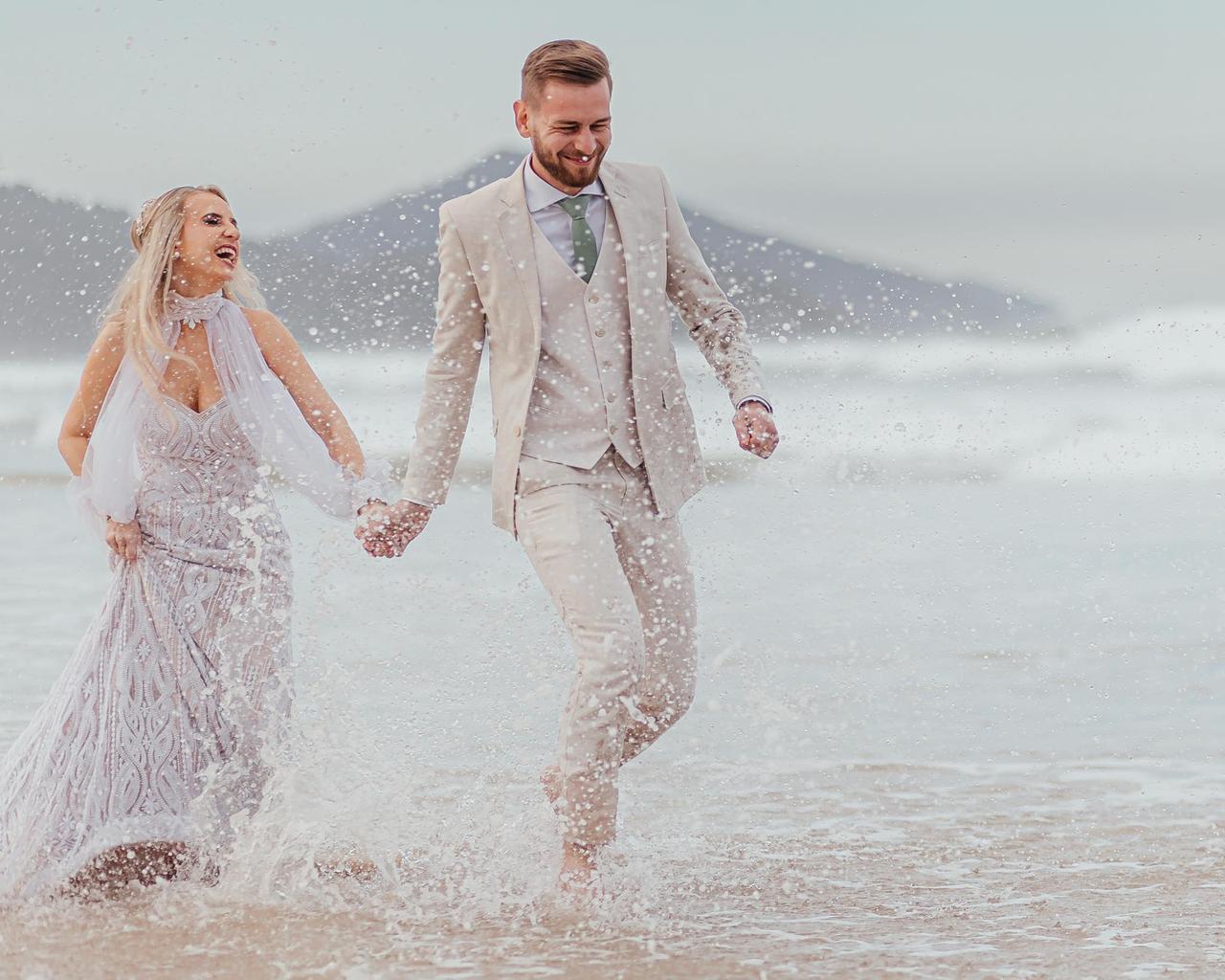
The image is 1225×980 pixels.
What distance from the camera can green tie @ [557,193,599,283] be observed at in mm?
3918

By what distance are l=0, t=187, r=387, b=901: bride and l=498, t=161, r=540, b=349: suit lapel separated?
0.80 meters

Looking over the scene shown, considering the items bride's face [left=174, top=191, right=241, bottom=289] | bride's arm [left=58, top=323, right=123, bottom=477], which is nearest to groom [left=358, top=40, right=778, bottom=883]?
bride's face [left=174, top=191, right=241, bottom=289]

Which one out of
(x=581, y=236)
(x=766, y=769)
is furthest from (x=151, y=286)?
(x=766, y=769)

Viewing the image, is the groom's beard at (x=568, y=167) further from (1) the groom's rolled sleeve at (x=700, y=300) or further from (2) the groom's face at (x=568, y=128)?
(1) the groom's rolled sleeve at (x=700, y=300)

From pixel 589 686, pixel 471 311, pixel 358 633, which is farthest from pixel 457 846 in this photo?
pixel 358 633

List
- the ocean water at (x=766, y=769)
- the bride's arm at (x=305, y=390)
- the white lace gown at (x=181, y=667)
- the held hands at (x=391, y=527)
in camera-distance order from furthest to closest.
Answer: the bride's arm at (x=305, y=390) < the white lace gown at (x=181, y=667) < the held hands at (x=391, y=527) < the ocean water at (x=766, y=769)

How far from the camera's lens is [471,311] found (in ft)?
13.0

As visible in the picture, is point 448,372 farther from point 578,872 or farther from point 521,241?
point 578,872

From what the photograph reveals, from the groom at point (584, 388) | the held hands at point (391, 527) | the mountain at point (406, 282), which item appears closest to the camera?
the groom at point (584, 388)

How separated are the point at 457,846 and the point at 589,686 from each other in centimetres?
100

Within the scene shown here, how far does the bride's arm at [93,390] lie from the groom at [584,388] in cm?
91

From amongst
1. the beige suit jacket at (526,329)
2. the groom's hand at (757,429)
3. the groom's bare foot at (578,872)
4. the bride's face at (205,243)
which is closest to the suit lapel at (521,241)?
the beige suit jacket at (526,329)

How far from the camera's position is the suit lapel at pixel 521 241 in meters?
3.86

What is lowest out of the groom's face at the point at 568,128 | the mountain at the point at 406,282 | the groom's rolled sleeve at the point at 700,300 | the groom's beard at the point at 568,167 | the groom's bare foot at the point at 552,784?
the groom's bare foot at the point at 552,784
